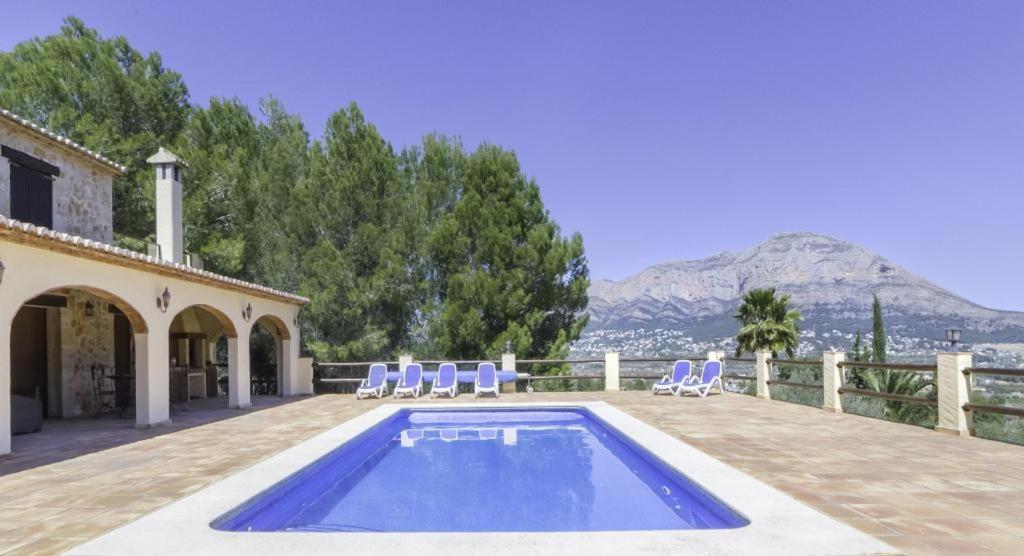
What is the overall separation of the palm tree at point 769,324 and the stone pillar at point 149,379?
65.5 feet

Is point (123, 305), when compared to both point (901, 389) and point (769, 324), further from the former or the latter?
point (769, 324)

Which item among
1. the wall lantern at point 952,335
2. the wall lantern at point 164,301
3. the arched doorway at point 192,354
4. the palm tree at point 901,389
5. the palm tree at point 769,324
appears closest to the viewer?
the wall lantern at point 164,301

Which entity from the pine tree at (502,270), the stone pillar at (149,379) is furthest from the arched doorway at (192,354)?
the pine tree at (502,270)

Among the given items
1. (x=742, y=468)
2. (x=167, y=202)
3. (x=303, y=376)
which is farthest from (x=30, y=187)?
(x=742, y=468)

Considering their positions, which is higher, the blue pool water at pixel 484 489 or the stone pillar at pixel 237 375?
the stone pillar at pixel 237 375

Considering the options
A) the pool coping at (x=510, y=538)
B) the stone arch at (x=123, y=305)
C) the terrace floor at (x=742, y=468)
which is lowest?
the terrace floor at (x=742, y=468)

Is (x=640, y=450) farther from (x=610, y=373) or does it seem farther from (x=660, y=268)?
(x=660, y=268)

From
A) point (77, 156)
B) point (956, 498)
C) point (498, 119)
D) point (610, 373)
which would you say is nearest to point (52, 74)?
point (77, 156)

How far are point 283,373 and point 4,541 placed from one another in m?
11.5

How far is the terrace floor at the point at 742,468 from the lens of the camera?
4.22 m

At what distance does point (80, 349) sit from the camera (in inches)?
464

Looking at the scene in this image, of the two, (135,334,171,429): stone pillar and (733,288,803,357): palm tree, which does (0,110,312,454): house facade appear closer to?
(135,334,171,429): stone pillar

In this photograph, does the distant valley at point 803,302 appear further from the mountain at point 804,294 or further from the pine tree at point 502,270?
the pine tree at point 502,270

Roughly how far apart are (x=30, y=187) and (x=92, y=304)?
8.16 ft
